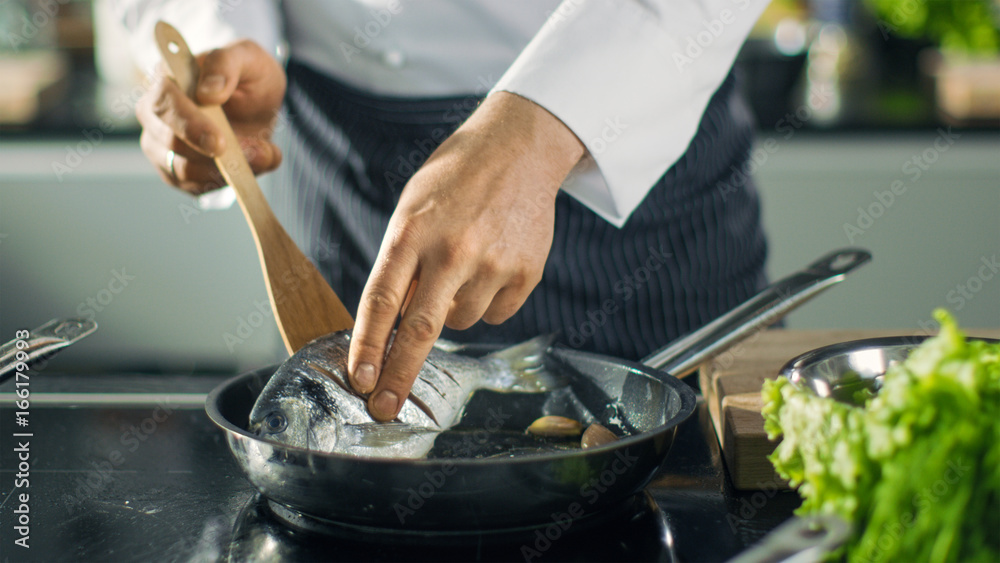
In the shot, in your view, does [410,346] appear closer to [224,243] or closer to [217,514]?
[217,514]

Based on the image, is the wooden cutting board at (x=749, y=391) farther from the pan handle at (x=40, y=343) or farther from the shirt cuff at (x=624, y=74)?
the pan handle at (x=40, y=343)

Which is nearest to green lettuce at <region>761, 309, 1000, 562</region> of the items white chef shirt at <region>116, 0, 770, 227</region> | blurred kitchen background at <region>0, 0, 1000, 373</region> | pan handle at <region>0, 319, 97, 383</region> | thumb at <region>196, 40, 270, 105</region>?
white chef shirt at <region>116, 0, 770, 227</region>

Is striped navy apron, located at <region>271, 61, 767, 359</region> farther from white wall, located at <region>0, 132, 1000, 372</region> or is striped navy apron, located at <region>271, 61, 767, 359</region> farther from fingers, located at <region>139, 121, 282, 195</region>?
white wall, located at <region>0, 132, 1000, 372</region>

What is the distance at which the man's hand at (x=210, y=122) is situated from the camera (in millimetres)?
776

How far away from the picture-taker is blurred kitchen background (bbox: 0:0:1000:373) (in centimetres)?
A: 179

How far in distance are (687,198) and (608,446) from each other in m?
0.58

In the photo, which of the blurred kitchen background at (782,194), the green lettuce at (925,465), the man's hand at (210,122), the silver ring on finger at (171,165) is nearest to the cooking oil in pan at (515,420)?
the green lettuce at (925,465)

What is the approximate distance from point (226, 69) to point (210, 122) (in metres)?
0.09

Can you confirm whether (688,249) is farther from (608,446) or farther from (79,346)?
(79,346)

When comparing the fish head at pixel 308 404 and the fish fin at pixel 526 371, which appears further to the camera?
the fish fin at pixel 526 371

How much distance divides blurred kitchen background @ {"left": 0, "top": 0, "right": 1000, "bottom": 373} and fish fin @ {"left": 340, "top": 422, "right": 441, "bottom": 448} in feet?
4.64

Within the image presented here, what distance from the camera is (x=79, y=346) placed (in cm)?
208

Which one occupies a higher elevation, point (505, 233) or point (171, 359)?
point (505, 233)

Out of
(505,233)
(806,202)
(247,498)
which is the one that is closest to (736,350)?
(505,233)
